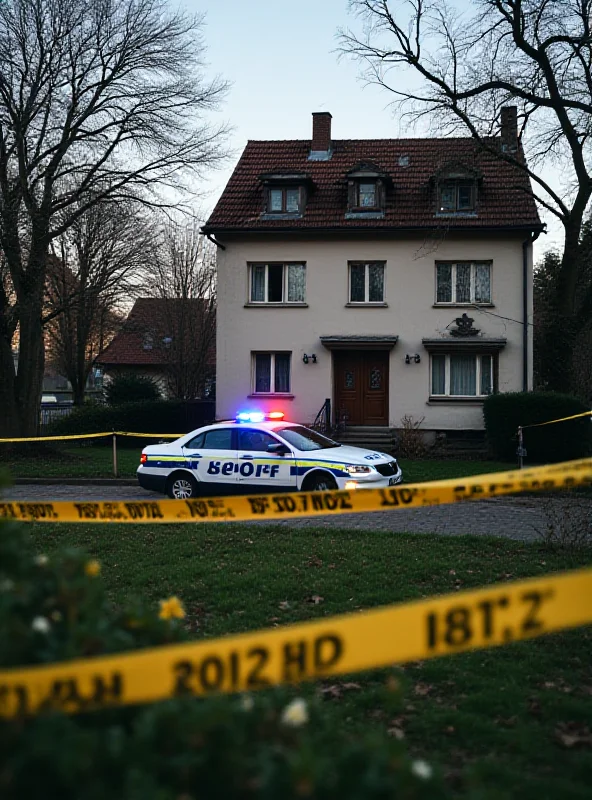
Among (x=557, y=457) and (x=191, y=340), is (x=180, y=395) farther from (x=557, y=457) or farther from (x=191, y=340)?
(x=557, y=457)

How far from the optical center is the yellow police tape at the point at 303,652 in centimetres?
219

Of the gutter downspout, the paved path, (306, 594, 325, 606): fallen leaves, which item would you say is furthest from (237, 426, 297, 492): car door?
the gutter downspout

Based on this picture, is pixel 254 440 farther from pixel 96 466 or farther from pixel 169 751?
pixel 169 751

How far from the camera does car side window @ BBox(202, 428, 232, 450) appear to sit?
13555mm

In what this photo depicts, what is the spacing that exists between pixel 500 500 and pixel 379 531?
Answer: 186 inches

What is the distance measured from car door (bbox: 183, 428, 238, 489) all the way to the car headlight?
2006 millimetres

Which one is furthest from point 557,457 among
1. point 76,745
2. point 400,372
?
point 76,745

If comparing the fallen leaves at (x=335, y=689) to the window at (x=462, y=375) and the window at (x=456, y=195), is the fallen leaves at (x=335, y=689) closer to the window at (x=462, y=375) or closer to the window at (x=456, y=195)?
the window at (x=462, y=375)

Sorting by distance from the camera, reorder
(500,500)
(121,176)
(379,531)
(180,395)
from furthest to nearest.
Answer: (180,395) < (121,176) < (500,500) < (379,531)

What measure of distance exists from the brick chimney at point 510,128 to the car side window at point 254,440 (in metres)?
13.0

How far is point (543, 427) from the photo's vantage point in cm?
2011

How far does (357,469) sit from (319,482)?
0.70 metres

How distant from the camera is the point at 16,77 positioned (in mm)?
20750

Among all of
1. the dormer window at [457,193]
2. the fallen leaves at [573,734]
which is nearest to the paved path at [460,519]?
the fallen leaves at [573,734]
